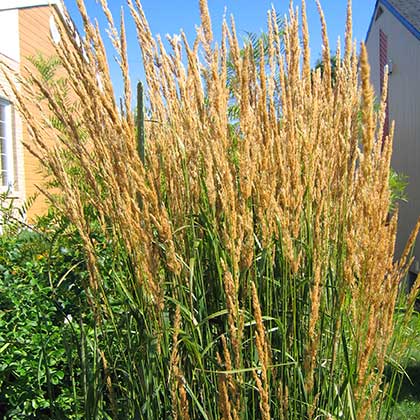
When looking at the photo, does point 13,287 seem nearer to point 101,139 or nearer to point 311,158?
point 101,139

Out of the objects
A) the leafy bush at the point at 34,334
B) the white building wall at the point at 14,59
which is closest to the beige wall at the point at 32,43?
the white building wall at the point at 14,59

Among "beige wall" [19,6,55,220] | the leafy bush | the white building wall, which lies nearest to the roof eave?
"beige wall" [19,6,55,220]

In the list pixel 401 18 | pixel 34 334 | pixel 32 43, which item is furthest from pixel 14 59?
pixel 34 334

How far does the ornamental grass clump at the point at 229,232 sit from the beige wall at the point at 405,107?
8058 millimetres

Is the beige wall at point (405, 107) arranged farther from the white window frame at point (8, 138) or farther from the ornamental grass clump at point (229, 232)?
the ornamental grass clump at point (229, 232)

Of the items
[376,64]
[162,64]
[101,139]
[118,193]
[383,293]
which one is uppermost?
[376,64]

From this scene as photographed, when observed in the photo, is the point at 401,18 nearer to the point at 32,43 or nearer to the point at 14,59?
the point at 14,59

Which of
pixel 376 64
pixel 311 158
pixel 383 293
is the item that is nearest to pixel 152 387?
pixel 383 293

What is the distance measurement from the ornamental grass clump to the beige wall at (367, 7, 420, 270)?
317 inches

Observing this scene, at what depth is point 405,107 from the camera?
33.5 ft

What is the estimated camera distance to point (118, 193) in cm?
137

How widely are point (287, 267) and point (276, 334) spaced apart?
0.20 meters

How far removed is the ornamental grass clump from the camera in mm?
1333

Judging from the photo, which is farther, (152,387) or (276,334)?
(276,334)
